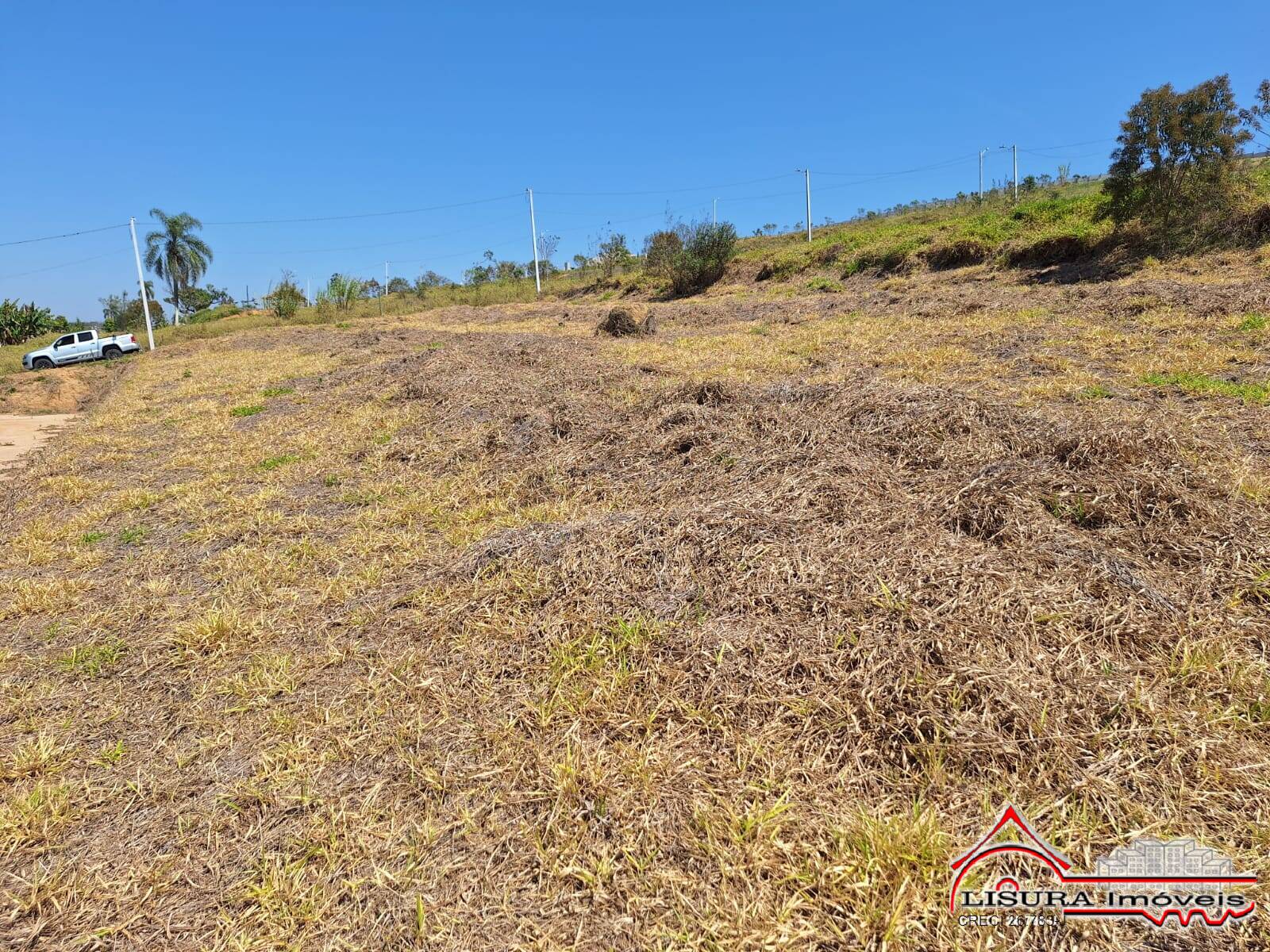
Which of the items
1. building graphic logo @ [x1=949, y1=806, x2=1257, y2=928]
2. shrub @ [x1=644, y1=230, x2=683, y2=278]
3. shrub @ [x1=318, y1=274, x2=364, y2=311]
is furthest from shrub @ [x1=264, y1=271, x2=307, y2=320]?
building graphic logo @ [x1=949, y1=806, x2=1257, y2=928]

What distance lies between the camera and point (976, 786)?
5.68 ft

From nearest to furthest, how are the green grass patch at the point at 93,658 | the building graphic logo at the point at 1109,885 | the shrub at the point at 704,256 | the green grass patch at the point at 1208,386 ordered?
the building graphic logo at the point at 1109,885 → the green grass patch at the point at 93,658 → the green grass patch at the point at 1208,386 → the shrub at the point at 704,256

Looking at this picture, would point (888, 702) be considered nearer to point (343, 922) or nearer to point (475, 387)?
point (343, 922)

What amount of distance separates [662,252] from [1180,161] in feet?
63.5

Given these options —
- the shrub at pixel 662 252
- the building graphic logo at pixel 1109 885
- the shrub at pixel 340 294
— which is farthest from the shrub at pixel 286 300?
the building graphic logo at pixel 1109 885

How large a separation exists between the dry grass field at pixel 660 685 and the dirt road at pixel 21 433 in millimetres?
3897

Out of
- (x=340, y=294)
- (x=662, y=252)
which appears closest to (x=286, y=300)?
(x=340, y=294)

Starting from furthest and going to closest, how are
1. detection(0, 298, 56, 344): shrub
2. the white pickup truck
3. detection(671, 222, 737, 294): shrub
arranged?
detection(0, 298, 56, 344): shrub
detection(671, 222, 737, 294): shrub
the white pickup truck

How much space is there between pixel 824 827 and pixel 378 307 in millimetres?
38115

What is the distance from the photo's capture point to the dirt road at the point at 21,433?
7.78 m

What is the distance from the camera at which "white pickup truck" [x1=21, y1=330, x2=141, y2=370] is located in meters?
20.4

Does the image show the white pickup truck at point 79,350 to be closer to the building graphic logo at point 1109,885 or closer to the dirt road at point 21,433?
the dirt road at point 21,433

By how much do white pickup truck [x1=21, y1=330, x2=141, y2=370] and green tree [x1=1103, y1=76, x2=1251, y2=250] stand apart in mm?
31148

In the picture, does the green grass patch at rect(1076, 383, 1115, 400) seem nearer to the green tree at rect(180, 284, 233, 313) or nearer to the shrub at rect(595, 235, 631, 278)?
the shrub at rect(595, 235, 631, 278)
